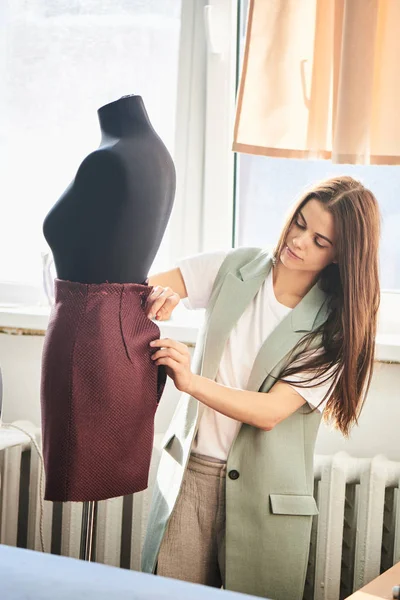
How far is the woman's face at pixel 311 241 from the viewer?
1445 millimetres

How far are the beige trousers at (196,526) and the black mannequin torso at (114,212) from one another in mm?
509

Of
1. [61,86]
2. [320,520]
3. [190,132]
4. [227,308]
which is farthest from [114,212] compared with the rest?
[61,86]

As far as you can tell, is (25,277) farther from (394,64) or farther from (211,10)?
(394,64)

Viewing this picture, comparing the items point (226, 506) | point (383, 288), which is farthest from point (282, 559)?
point (383, 288)

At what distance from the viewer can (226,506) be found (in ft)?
4.78

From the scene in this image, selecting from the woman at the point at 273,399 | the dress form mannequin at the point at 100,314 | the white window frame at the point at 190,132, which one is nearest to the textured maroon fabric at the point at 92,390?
the dress form mannequin at the point at 100,314

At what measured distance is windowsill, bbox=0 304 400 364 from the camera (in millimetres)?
1822

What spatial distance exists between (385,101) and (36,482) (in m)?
1.29

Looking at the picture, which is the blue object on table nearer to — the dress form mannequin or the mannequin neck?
the dress form mannequin

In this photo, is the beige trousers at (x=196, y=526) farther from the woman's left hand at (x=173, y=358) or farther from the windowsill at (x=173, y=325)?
the windowsill at (x=173, y=325)

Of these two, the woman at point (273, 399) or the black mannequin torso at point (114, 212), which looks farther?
the woman at point (273, 399)

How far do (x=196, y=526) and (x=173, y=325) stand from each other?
62cm

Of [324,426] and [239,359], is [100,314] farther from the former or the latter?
[324,426]

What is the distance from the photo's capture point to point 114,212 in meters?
1.10
